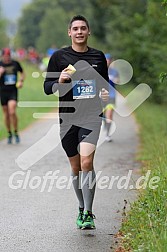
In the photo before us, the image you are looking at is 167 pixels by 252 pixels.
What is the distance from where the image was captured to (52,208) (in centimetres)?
873

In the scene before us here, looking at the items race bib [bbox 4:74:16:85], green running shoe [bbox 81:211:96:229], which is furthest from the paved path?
race bib [bbox 4:74:16:85]

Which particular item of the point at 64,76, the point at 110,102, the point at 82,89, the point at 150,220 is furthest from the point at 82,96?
the point at 110,102

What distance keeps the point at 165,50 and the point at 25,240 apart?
1238cm

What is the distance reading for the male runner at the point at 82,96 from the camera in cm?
749

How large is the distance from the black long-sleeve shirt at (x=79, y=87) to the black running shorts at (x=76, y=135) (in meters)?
0.06

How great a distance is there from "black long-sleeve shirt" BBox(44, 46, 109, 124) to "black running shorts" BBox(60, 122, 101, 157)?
0.06 metres

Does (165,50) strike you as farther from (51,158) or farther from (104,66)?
(104,66)

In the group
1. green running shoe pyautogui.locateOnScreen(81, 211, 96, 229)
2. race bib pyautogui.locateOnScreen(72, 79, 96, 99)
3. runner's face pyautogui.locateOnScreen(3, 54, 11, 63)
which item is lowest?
green running shoe pyautogui.locateOnScreen(81, 211, 96, 229)

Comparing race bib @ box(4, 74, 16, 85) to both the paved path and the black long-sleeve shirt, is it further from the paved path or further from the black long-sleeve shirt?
the black long-sleeve shirt

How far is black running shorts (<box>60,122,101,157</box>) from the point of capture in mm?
7505

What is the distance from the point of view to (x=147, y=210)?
725 centimetres

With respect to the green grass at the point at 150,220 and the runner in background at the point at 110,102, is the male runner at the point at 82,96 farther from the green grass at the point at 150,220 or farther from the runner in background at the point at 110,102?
the runner in background at the point at 110,102

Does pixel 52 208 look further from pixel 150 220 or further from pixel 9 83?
pixel 9 83

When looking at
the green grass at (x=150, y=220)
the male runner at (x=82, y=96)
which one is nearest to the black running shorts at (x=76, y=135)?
the male runner at (x=82, y=96)
